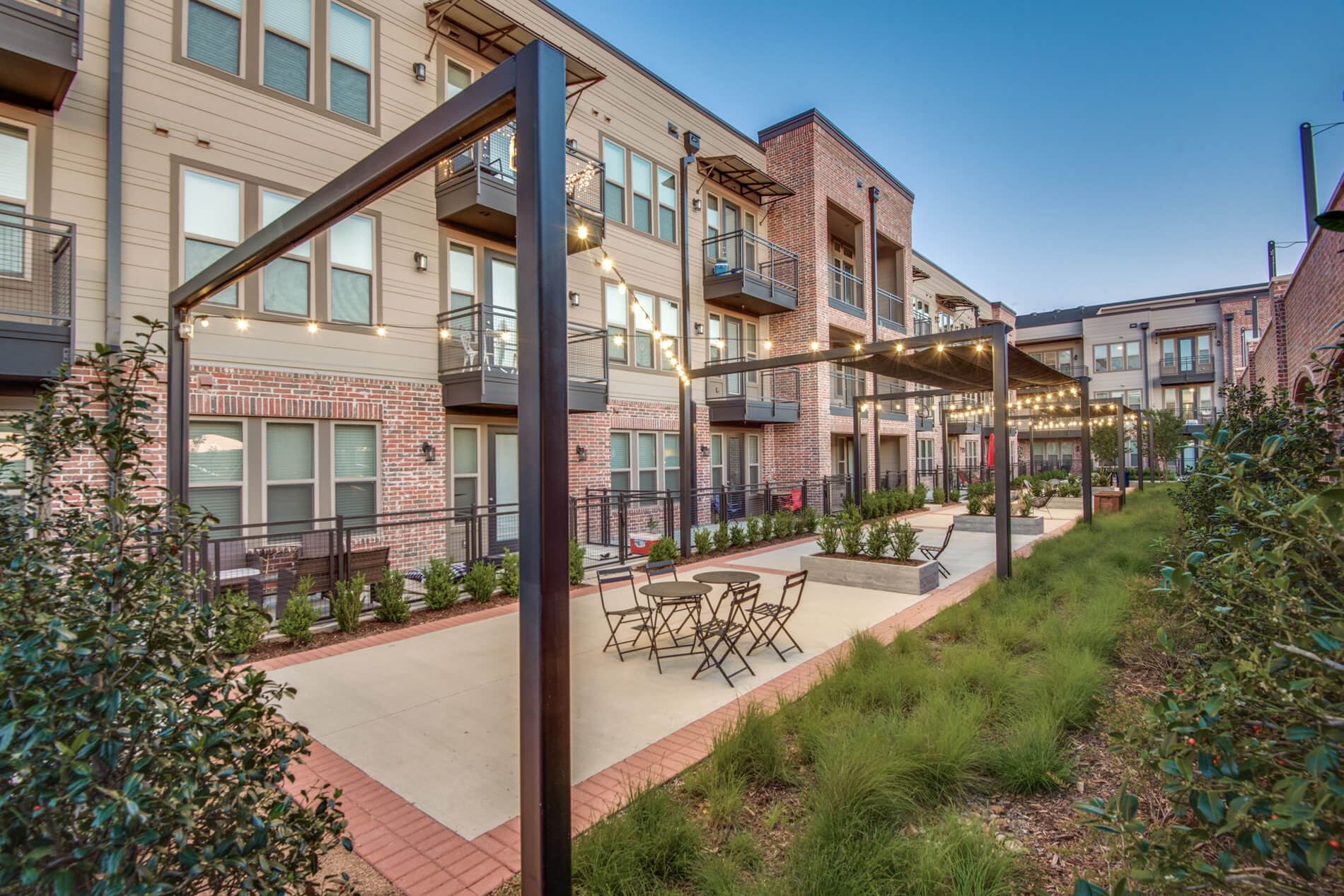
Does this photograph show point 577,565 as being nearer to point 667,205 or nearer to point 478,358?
point 478,358

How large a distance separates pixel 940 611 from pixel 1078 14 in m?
19.3

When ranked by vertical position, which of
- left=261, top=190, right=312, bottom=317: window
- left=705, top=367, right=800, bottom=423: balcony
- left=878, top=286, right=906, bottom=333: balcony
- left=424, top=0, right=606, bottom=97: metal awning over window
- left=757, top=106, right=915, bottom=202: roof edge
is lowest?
left=705, top=367, right=800, bottom=423: balcony

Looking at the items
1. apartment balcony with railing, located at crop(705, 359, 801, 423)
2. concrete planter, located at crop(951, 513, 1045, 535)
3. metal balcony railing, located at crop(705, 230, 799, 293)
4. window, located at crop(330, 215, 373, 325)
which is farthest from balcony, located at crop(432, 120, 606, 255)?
concrete planter, located at crop(951, 513, 1045, 535)

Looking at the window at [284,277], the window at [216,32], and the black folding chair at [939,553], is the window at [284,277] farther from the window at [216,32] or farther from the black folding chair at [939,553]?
the black folding chair at [939,553]

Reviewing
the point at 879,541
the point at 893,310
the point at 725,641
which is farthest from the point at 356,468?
the point at 893,310

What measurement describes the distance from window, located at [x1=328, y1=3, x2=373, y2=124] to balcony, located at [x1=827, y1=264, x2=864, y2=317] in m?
12.9

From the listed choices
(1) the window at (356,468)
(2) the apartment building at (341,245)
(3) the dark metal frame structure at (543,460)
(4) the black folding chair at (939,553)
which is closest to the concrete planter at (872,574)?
(4) the black folding chair at (939,553)

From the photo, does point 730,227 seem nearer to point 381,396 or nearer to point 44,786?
point 381,396

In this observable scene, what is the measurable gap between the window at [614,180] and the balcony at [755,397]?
4.44m

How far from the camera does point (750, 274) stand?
16.1m

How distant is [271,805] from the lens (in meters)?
1.80

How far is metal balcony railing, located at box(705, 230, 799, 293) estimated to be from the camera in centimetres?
1628

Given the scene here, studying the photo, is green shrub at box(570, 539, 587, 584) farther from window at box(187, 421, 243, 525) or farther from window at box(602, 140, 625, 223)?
window at box(602, 140, 625, 223)

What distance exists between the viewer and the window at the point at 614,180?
13539 mm
